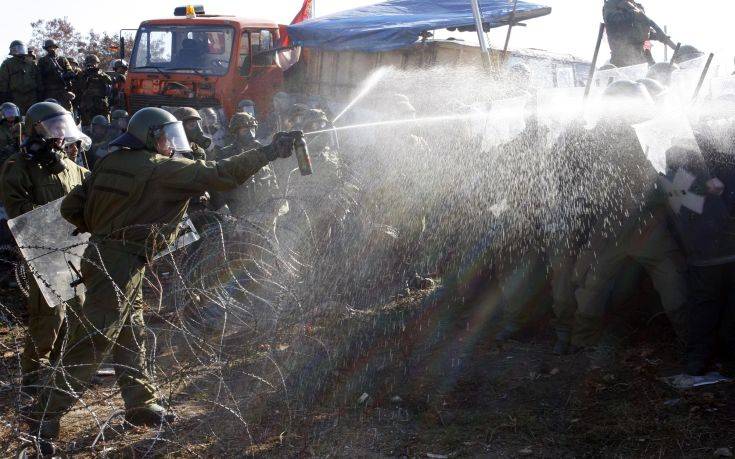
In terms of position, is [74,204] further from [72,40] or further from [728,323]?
[72,40]

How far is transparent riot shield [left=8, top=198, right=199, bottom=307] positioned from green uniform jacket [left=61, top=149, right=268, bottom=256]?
190 millimetres

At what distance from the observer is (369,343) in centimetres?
649

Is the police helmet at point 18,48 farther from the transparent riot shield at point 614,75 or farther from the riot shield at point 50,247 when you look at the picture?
the transparent riot shield at point 614,75

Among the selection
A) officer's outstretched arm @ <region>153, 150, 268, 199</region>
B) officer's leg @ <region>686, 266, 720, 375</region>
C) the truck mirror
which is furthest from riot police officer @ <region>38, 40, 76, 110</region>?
officer's leg @ <region>686, 266, 720, 375</region>

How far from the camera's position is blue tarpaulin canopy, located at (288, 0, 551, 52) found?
1146 cm

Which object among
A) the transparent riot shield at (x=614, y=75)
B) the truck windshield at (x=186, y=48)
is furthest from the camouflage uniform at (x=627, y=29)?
the truck windshield at (x=186, y=48)

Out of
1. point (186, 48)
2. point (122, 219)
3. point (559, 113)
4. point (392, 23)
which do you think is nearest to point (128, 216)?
point (122, 219)

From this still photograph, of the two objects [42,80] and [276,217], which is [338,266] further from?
[42,80]

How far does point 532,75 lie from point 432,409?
23.3 ft

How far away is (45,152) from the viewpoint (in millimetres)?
5867

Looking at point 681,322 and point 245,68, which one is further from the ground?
point 245,68

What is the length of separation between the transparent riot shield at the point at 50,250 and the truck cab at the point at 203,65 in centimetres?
645

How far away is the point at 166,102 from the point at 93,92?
250 centimetres

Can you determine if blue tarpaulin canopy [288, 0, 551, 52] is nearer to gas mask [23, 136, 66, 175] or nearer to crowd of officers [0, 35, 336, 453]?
crowd of officers [0, 35, 336, 453]
